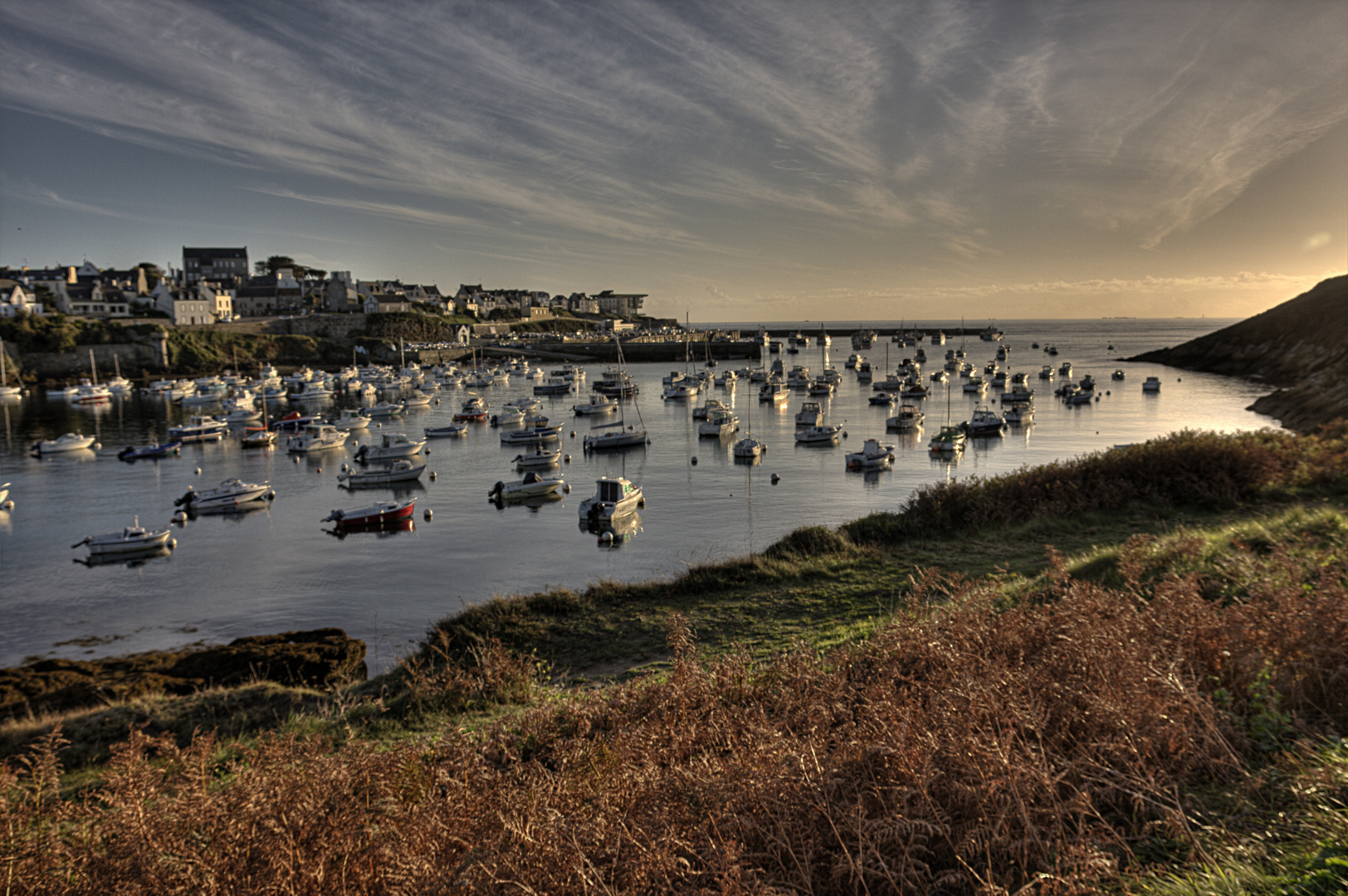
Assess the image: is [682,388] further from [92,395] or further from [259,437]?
[92,395]

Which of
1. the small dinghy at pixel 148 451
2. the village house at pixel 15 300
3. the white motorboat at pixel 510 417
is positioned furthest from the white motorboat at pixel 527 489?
the village house at pixel 15 300

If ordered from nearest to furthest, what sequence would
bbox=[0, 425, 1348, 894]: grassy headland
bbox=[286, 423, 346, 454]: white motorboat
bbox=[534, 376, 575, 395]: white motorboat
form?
1. bbox=[0, 425, 1348, 894]: grassy headland
2. bbox=[286, 423, 346, 454]: white motorboat
3. bbox=[534, 376, 575, 395]: white motorboat

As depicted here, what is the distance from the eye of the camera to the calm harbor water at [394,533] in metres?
24.7

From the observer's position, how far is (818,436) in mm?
57969

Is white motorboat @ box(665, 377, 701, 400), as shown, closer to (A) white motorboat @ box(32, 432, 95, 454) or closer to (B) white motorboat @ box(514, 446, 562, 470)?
(B) white motorboat @ box(514, 446, 562, 470)

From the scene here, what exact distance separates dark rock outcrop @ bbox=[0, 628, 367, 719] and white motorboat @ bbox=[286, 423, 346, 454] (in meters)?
41.4

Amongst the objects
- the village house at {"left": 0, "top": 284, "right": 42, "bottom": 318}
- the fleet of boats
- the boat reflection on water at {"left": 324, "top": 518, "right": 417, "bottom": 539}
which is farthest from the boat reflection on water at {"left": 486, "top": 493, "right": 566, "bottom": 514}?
the village house at {"left": 0, "top": 284, "right": 42, "bottom": 318}

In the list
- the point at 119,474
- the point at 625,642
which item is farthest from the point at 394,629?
the point at 119,474

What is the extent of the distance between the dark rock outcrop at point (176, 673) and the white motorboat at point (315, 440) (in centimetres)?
4139

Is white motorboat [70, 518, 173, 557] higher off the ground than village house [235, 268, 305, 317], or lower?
lower

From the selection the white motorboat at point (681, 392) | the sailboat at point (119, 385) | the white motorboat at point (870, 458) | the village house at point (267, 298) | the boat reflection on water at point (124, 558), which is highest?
the village house at point (267, 298)

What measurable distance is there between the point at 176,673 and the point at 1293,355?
4366 inches

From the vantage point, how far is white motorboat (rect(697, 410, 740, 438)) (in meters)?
62.3

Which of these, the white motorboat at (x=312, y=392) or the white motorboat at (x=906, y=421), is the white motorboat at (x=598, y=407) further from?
the white motorboat at (x=312, y=392)
